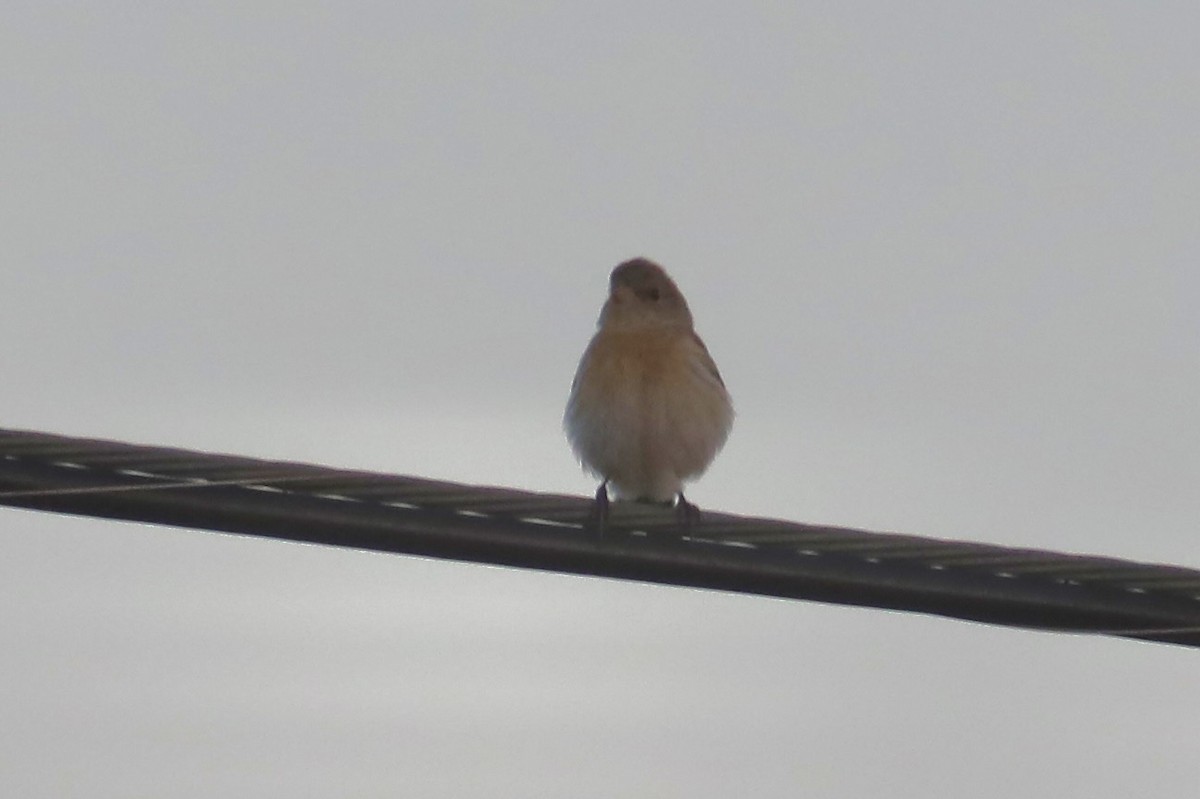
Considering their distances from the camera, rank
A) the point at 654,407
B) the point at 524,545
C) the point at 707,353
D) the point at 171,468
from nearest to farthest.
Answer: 1. the point at 171,468
2. the point at 524,545
3. the point at 654,407
4. the point at 707,353

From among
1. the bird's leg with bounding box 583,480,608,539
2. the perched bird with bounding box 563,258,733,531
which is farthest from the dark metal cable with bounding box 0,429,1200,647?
the perched bird with bounding box 563,258,733,531

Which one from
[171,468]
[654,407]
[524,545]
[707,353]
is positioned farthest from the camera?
[707,353]

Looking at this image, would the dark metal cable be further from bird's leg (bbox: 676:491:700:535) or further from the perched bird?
the perched bird

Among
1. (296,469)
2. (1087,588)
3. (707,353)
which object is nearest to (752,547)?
(1087,588)

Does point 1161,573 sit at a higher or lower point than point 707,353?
lower

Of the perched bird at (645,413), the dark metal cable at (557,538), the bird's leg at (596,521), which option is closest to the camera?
the dark metal cable at (557,538)

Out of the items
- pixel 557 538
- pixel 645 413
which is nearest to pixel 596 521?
pixel 557 538

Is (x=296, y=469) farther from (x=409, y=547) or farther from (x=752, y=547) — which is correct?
(x=752, y=547)

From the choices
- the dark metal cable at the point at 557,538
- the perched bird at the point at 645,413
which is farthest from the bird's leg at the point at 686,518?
the perched bird at the point at 645,413

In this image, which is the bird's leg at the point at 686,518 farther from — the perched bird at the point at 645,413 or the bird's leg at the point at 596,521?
the perched bird at the point at 645,413
